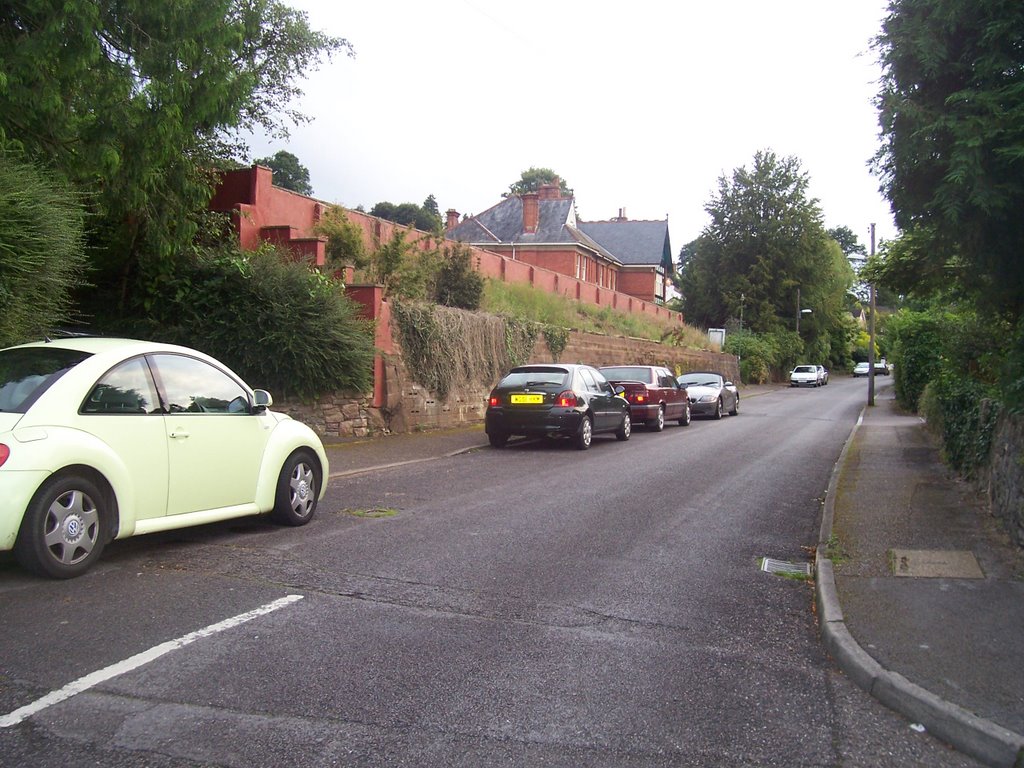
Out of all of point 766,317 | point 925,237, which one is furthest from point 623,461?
point 766,317

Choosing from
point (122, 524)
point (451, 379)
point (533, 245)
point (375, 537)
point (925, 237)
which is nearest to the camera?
point (122, 524)

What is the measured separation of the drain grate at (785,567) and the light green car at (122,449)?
402cm

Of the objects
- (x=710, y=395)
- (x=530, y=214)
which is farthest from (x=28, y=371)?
(x=530, y=214)

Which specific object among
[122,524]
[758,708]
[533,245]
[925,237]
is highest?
[533,245]

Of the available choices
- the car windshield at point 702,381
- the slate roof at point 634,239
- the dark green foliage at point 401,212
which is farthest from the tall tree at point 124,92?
the dark green foliage at point 401,212

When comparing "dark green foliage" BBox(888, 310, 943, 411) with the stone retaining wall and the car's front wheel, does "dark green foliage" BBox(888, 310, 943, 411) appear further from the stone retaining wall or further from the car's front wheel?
the stone retaining wall

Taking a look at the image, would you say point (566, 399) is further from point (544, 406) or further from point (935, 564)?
Result: point (935, 564)

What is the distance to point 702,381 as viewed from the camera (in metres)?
27.5

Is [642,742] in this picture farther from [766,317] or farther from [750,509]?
[766,317]

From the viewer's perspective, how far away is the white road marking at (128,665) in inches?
144

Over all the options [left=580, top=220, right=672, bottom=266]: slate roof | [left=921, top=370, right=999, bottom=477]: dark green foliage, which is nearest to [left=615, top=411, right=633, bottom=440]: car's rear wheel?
[left=921, top=370, right=999, bottom=477]: dark green foliage

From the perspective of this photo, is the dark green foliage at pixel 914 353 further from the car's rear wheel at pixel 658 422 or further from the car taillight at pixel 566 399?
the car taillight at pixel 566 399

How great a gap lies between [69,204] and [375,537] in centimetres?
534

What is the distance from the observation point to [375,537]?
7.50 meters
